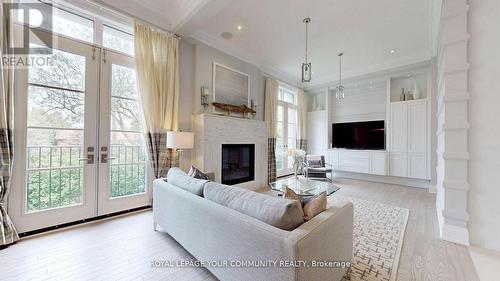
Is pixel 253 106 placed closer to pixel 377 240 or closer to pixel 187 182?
pixel 187 182

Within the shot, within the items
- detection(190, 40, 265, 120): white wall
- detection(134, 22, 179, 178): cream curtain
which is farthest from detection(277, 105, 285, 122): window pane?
detection(134, 22, 179, 178): cream curtain

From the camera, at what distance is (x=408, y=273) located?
5.92 ft

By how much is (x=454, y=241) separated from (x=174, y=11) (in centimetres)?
502

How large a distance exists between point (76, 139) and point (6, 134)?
0.62 metres

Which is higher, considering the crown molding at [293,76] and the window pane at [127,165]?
the crown molding at [293,76]

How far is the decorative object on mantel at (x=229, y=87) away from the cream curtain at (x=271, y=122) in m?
0.77

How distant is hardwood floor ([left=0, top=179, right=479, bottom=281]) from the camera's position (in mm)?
1768

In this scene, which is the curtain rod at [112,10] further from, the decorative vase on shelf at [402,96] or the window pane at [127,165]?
the decorative vase on shelf at [402,96]

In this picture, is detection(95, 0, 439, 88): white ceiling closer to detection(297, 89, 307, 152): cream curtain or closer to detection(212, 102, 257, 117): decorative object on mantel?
detection(212, 102, 257, 117): decorative object on mantel

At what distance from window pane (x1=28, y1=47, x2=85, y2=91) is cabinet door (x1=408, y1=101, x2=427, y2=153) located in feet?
22.3

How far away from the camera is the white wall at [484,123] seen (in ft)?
7.15

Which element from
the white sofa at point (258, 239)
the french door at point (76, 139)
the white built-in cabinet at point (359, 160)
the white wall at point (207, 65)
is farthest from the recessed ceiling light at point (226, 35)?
the white built-in cabinet at point (359, 160)

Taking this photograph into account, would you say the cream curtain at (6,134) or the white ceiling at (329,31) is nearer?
the cream curtain at (6,134)

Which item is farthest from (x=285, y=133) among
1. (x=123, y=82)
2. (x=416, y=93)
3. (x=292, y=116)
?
(x=123, y=82)
